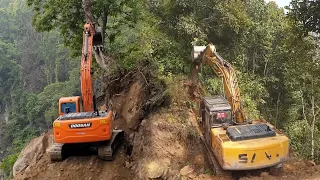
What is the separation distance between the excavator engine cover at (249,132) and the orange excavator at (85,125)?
4053 millimetres

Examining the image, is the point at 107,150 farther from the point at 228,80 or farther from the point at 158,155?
the point at 228,80

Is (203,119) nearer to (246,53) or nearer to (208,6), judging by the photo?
(208,6)

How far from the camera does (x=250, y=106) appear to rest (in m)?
16.4

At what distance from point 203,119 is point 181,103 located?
71.0 inches

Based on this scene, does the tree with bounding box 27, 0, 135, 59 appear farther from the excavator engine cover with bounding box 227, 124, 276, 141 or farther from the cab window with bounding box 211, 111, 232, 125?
the excavator engine cover with bounding box 227, 124, 276, 141

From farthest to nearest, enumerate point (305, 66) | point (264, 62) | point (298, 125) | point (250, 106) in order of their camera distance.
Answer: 1. point (264, 62)
2. point (298, 125)
3. point (250, 106)
4. point (305, 66)

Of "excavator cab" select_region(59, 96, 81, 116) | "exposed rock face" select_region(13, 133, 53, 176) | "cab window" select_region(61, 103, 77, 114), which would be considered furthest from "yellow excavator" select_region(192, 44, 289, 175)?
"exposed rock face" select_region(13, 133, 53, 176)

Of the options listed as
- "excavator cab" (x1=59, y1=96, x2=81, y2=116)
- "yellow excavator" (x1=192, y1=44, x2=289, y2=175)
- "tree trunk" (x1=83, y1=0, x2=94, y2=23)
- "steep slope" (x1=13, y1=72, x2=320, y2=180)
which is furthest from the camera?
"tree trunk" (x1=83, y1=0, x2=94, y2=23)

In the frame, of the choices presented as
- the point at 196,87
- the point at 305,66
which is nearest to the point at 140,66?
the point at 196,87

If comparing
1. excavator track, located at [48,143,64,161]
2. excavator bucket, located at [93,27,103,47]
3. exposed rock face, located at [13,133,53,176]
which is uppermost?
excavator bucket, located at [93,27,103,47]

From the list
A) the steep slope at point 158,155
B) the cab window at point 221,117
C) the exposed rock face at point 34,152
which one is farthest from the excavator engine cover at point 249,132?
the exposed rock face at point 34,152

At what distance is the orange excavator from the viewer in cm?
1181

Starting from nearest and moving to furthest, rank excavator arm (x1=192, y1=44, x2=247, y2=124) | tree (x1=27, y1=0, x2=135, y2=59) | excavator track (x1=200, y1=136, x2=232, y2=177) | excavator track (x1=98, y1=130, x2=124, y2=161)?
1. excavator track (x1=200, y1=136, x2=232, y2=177)
2. excavator arm (x1=192, y1=44, x2=247, y2=124)
3. excavator track (x1=98, y1=130, x2=124, y2=161)
4. tree (x1=27, y1=0, x2=135, y2=59)

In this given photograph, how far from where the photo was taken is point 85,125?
11.8 m
